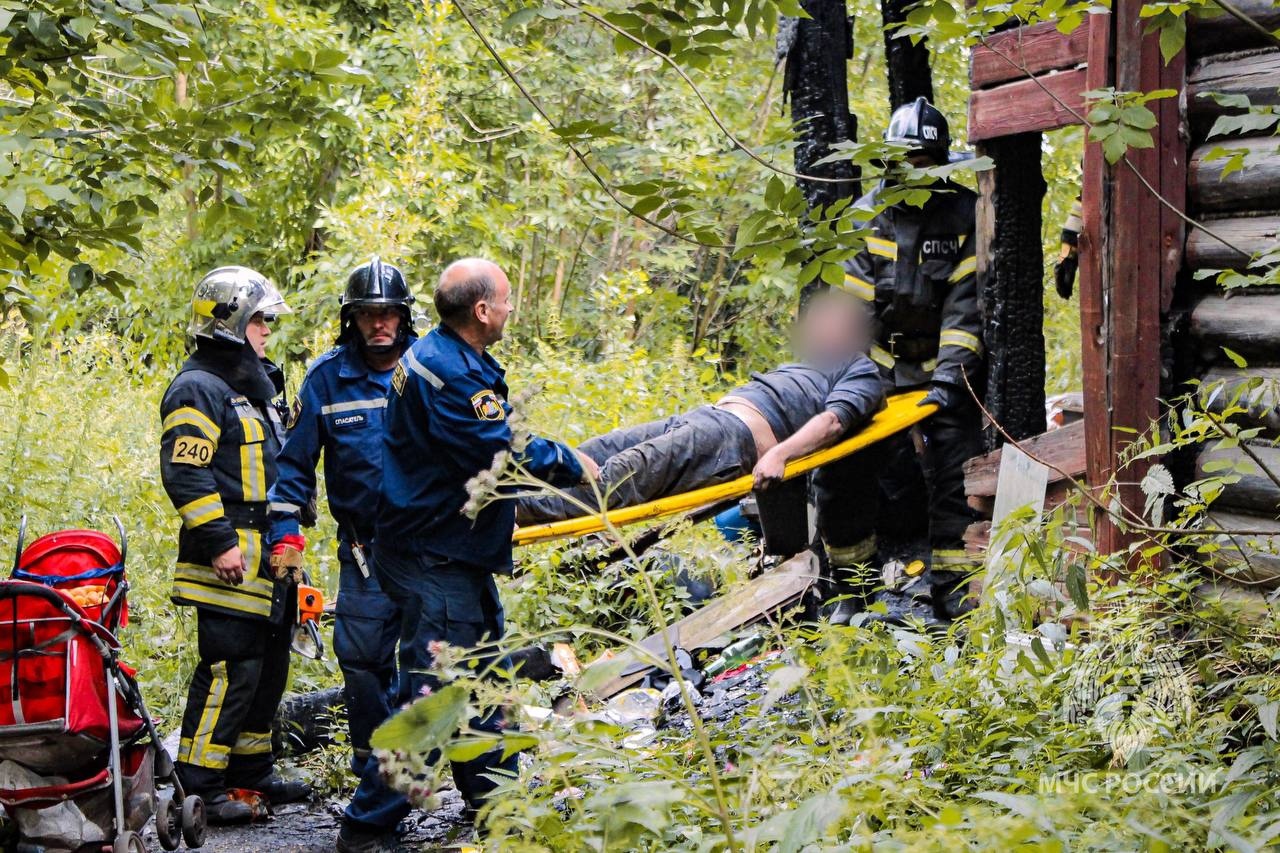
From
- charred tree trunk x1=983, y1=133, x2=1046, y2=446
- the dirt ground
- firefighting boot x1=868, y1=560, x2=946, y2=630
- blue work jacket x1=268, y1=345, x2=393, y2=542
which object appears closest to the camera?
the dirt ground

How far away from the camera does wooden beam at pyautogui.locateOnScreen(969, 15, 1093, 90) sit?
17.5ft

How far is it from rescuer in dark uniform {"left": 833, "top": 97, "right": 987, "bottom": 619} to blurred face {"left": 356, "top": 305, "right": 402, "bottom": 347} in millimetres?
2486

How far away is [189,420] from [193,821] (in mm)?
1567

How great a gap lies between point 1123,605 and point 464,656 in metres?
2.40

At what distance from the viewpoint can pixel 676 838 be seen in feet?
8.70

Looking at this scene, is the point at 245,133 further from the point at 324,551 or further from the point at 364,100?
the point at 364,100

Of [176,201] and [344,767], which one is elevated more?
[176,201]

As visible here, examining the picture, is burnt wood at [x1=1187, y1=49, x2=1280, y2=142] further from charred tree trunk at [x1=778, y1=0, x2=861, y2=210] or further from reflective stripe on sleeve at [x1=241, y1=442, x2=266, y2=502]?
reflective stripe on sleeve at [x1=241, y1=442, x2=266, y2=502]

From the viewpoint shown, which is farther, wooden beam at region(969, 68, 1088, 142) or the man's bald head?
wooden beam at region(969, 68, 1088, 142)

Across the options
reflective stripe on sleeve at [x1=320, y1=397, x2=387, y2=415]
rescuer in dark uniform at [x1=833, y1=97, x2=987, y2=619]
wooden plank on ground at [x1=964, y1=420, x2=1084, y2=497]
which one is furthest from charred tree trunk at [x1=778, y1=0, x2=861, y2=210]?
reflective stripe on sleeve at [x1=320, y1=397, x2=387, y2=415]

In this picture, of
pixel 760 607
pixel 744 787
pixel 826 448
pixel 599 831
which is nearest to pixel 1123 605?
pixel 744 787

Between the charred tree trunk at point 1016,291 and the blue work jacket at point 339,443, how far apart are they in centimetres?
295

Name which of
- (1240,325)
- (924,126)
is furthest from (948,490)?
(1240,325)

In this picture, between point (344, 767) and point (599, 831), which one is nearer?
point (599, 831)
